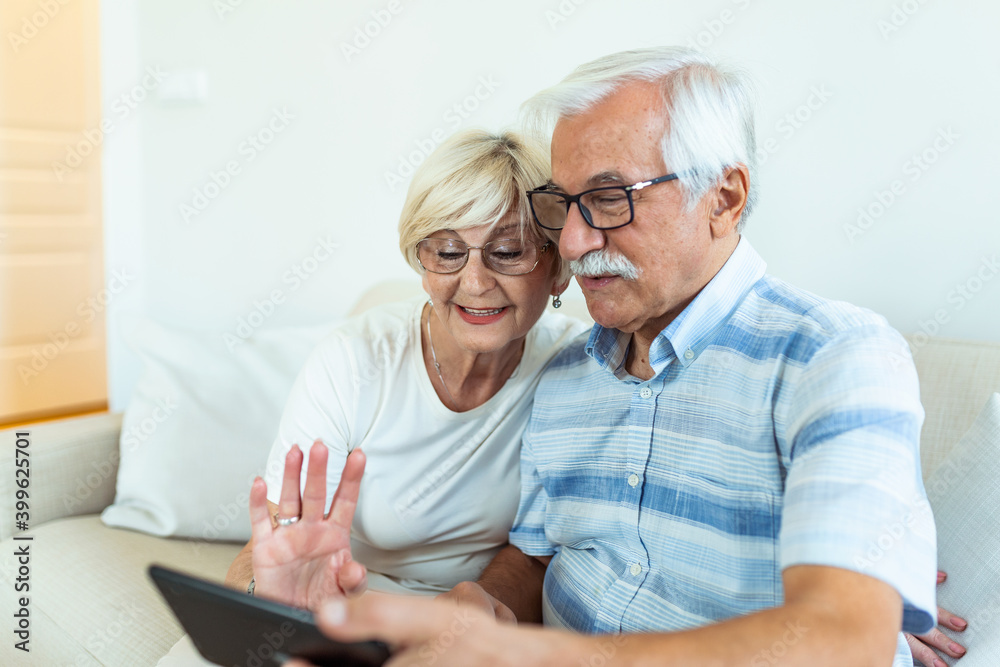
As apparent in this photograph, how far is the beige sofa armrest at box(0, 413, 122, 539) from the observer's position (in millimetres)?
1771

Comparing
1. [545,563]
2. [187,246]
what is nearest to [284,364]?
[545,563]

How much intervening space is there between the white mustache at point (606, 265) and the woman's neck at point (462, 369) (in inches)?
12.6

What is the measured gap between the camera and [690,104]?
109 centimetres

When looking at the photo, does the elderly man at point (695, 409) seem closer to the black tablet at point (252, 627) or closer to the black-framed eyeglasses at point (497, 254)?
the black-framed eyeglasses at point (497, 254)

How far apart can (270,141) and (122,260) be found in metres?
0.98

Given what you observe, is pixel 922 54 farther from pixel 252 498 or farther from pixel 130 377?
pixel 130 377

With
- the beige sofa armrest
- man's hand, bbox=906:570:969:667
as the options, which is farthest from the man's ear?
the beige sofa armrest

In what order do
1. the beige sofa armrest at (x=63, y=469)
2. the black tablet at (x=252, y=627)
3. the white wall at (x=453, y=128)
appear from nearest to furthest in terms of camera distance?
the black tablet at (x=252, y=627) < the white wall at (x=453, y=128) < the beige sofa armrest at (x=63, y=469)

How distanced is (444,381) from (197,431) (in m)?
0.69

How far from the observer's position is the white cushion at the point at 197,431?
1.77 metres

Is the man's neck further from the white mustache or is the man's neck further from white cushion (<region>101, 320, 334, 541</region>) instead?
white cushion (<region>101, 320, 334, 541</region>)

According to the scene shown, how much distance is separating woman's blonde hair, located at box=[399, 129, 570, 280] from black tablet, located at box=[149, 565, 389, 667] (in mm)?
683

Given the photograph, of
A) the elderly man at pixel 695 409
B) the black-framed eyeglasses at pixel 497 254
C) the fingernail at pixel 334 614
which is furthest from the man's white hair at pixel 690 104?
the fingernail at pixel 334 614

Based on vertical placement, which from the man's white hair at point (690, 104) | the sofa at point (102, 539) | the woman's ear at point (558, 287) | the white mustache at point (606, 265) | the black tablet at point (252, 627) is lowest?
the sofa at point (102, 539)
